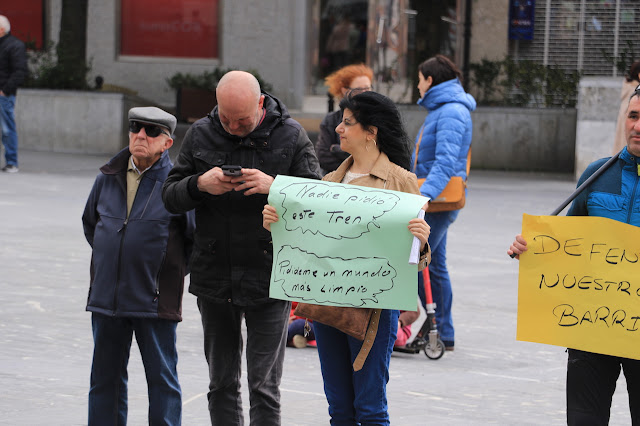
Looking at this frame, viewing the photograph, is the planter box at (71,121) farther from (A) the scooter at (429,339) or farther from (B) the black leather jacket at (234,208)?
(B) the black leather jacket at (234,208)

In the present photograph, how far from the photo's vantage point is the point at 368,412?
4.41m

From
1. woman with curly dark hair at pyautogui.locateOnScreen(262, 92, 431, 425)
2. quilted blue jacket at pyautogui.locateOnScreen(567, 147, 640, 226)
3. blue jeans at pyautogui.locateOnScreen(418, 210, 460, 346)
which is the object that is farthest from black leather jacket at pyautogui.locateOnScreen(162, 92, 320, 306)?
blue jeans at pyautogui.locateOnScreen(418, 210, 460, 346)

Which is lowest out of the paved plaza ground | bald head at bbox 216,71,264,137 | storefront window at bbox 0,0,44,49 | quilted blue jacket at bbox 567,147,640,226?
the paved plaza ground

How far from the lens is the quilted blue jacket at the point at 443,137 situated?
703 cm

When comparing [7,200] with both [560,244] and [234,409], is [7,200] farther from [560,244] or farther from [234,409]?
[560,244]

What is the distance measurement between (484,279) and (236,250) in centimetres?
536

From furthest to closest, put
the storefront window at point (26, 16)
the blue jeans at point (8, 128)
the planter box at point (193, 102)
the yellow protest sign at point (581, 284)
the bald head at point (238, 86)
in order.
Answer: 1. the storefront window at point (26, 16)
2. the planter box at point (193, 102)
3. the blue jeans at point (8, 128)
4. the bald head at point (238, 86)
5. the yellow protest sign at point (581, 284)

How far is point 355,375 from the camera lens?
4.45 m

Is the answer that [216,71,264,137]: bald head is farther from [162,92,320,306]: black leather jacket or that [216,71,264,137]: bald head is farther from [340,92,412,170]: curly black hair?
[340,92,412,170]: curly black hair

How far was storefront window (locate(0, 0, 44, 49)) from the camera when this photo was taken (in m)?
24.2

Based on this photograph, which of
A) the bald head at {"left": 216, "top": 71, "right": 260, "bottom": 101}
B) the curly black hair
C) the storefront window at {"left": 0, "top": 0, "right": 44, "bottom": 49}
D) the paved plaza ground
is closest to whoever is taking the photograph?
the bald head at {"left": 216, "top": 71, "right": 260, "bottom": 101}

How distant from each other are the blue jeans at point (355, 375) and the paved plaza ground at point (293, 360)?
1.24m

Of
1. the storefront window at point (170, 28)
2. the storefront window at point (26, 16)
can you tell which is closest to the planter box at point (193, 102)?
the storefront window at point (170, 28)

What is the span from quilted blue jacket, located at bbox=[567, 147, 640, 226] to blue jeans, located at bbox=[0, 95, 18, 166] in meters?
12.1
